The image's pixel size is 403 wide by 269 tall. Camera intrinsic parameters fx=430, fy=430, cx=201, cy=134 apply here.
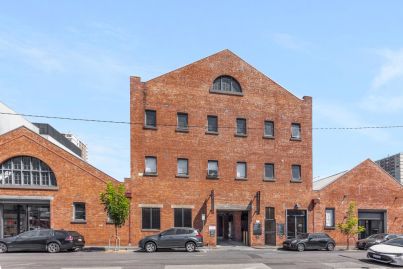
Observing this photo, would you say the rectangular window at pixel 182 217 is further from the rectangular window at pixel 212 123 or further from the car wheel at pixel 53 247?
the car wheel at pixel 53 247

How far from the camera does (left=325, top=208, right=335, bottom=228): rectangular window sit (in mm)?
35188

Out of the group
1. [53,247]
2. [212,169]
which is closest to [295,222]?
[212,169]

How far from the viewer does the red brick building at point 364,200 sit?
35.2m

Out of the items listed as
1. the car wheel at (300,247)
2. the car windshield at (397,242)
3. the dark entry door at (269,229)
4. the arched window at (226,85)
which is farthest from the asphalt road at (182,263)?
the arched window at (226,85)

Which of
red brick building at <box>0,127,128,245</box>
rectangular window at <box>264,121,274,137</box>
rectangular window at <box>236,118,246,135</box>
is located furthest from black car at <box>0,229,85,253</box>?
rectangular window at <box>264,121,274,137</box>

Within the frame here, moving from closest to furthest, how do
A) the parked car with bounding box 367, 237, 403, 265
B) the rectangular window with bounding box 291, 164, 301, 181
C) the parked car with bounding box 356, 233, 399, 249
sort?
1. the parked car with bounding box 367, 237, 403, 265
2. the parked car with bounding box 356, 233, 399, 249
3. the rectangular window with bounding box 291, 164, 301, 181

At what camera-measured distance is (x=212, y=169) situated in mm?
33062

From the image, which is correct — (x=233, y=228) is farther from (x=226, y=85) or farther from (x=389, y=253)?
(x=389, y=253)

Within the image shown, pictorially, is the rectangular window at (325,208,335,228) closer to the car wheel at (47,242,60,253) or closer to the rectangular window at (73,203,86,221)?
the rectangular window at (73,203,86,221)

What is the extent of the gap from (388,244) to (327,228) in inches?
575

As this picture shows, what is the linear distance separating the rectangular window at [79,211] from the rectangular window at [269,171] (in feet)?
46.5

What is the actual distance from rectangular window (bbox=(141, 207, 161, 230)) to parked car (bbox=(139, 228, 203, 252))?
525 centimetres

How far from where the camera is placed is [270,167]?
34562mm

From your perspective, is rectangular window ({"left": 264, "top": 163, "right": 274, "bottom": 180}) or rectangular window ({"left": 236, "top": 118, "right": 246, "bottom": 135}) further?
rectangular window ({"left": 264, "top": 163, "right": 274, "bottom": 180})
